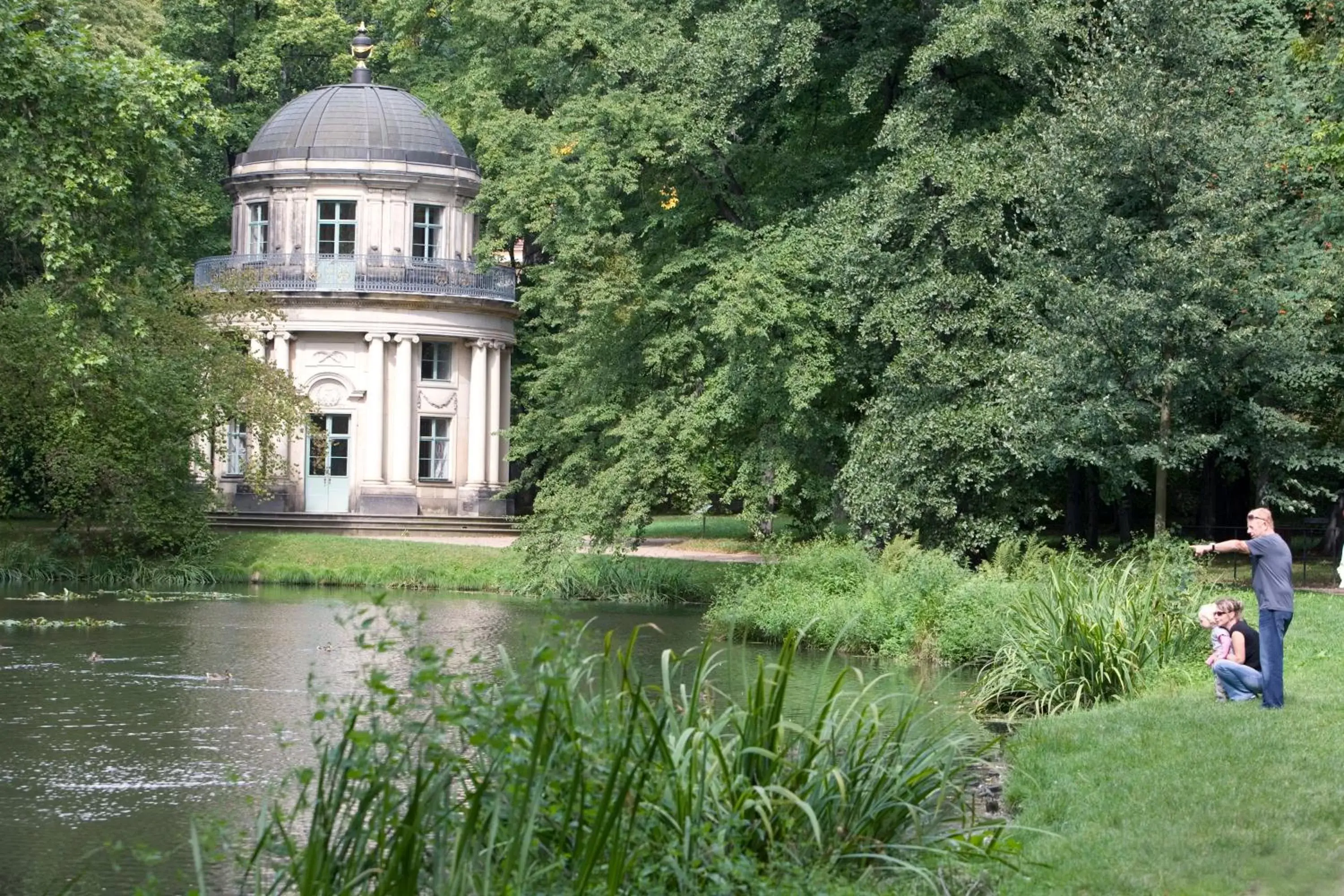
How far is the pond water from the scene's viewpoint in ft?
36.0

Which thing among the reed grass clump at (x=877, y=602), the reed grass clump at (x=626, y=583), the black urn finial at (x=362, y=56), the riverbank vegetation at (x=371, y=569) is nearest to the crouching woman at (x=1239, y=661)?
the reed grass clump at (x=877, y=602)

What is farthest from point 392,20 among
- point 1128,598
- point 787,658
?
point 787,658

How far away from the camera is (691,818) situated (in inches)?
309

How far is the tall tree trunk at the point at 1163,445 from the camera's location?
78.6ft

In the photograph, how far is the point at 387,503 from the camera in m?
45.0

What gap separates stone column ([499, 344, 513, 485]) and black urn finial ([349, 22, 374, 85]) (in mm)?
8252

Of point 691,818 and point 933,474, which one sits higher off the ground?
point 933,474

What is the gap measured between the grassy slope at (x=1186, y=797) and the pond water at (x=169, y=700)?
1735 millimetres

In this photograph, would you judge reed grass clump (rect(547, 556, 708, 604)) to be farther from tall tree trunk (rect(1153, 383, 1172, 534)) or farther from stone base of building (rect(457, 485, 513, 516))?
stone base of building (rect(457, 485, 513, 516))

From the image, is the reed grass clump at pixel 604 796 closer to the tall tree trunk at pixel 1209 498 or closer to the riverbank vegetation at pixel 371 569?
the riverbank vegetation at pixel 371 569

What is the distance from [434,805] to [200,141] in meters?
46.1

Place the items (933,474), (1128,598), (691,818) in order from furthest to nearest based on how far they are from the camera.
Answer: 1. (933,474)
2. (1128,598)
3. (691,818)

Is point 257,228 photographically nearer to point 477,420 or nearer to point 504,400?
point 477,420

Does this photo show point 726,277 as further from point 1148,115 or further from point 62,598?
point 62,598
